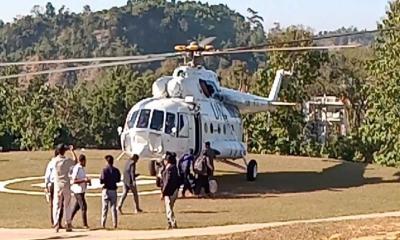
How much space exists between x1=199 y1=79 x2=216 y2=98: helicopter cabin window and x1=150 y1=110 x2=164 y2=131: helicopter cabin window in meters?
2.77

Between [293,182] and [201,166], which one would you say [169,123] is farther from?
[293,182]

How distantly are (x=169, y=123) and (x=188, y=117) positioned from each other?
1176mm

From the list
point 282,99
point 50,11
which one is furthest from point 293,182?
point 50,11

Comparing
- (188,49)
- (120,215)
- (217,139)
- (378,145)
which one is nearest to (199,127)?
(217,139)

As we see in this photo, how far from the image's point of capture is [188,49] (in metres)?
27.0

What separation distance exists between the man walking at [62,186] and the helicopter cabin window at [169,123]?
9726 millimetres

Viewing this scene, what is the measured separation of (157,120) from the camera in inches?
1099

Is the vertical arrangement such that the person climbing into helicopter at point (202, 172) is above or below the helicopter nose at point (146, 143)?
below

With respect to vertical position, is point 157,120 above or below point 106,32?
below

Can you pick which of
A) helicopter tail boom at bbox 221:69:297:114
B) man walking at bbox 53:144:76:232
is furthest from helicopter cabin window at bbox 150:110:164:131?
man walking at bbox 53:144:76:232

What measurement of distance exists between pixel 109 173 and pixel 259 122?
1511 inches

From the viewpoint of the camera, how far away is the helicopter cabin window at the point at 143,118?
90.7ft

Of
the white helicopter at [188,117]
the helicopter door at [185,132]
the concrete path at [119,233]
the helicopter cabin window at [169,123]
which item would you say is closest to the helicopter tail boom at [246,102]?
the white helicopter at [188,117]

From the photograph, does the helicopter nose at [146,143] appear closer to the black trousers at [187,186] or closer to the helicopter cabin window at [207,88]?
the black trousers at [187,186]
